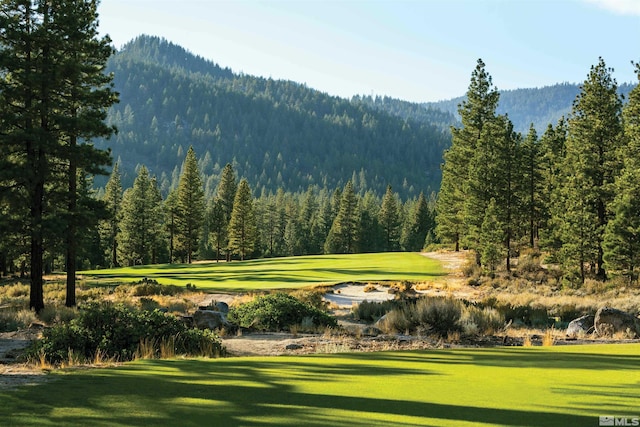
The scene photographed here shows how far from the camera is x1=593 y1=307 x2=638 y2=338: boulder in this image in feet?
53.3

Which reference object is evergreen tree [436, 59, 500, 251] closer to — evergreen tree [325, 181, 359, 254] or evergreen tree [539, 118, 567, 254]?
evergreen tree [539, 118, 567, 254]

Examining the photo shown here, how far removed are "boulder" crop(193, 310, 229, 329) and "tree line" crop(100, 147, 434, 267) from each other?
5397cm

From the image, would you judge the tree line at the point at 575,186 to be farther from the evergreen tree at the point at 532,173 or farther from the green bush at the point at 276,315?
the green bush at the point at 276,315

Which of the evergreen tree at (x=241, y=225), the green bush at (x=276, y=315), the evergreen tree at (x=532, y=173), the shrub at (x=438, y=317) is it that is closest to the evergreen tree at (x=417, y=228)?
the evergreen tree at (x=241, y=225)

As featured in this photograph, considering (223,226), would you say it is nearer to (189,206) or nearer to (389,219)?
(189,206)

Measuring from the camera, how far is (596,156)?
42.7m

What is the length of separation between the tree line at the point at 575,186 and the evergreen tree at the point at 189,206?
39.0 meters

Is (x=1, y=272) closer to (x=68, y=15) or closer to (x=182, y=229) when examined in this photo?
(x=182, y=229)

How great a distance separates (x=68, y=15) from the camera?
23688mm

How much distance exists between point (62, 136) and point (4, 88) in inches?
115

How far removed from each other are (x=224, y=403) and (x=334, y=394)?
1343mm

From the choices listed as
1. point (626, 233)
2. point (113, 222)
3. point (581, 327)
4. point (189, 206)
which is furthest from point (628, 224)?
point (113, 222)

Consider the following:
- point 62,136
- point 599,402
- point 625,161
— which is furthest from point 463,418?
point 625,161

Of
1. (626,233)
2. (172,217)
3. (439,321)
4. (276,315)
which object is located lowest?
(276,315)
